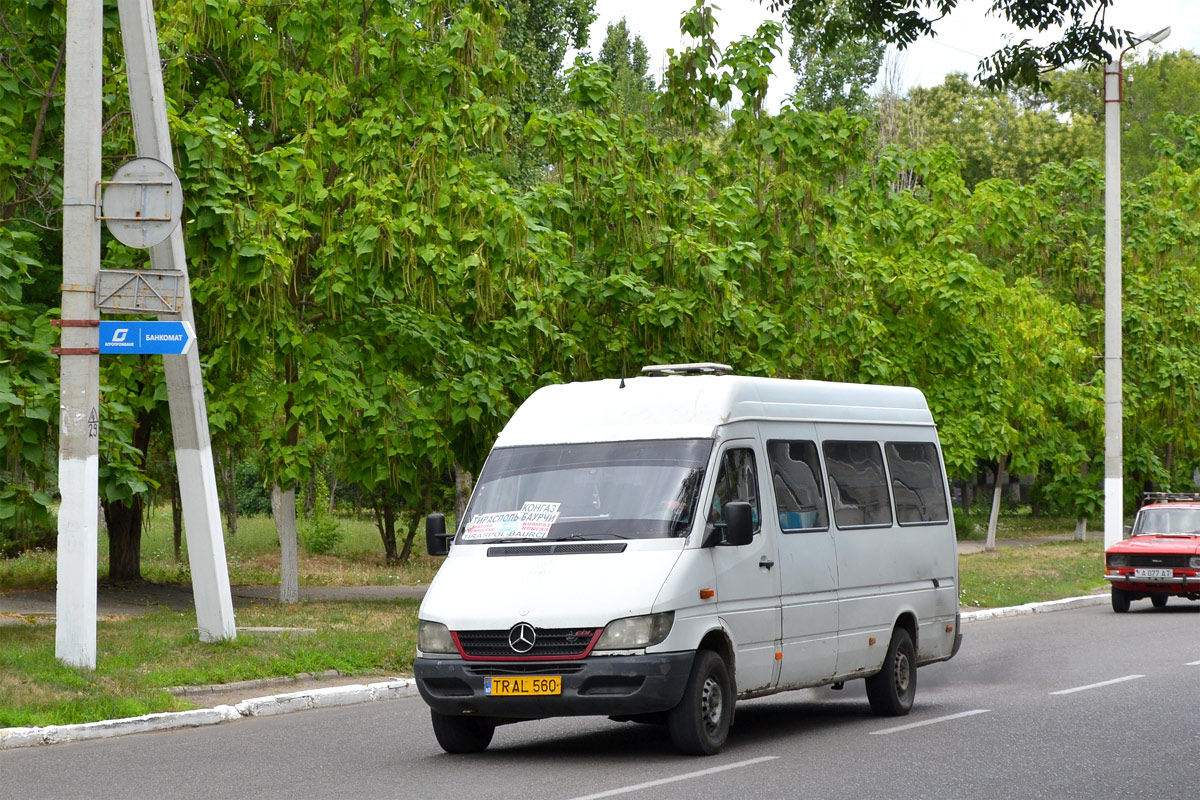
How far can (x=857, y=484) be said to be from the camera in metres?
13.0

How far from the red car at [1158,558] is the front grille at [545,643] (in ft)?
55.6

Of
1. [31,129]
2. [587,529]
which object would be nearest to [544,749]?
[587,529]

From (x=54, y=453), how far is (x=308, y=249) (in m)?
4.95

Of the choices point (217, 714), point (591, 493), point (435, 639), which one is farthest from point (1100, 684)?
point (217, 714)

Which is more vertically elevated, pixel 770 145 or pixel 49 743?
pixel 770 145

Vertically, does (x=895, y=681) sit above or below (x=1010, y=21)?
below

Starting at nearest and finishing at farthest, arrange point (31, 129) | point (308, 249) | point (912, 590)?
point (912, 590), point (31, 129), point (308, 249)

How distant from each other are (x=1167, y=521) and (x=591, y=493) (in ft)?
57.7

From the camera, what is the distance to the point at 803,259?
78.1ft

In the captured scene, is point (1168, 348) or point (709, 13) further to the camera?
point (1168, 348)

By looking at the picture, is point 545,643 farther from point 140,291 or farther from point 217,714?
point 140,291

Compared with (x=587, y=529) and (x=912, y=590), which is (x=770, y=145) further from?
(x=587, y=529)

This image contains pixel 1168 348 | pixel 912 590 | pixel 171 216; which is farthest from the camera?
pixel 1168 348

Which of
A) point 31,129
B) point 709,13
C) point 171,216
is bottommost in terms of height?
point 171,216
